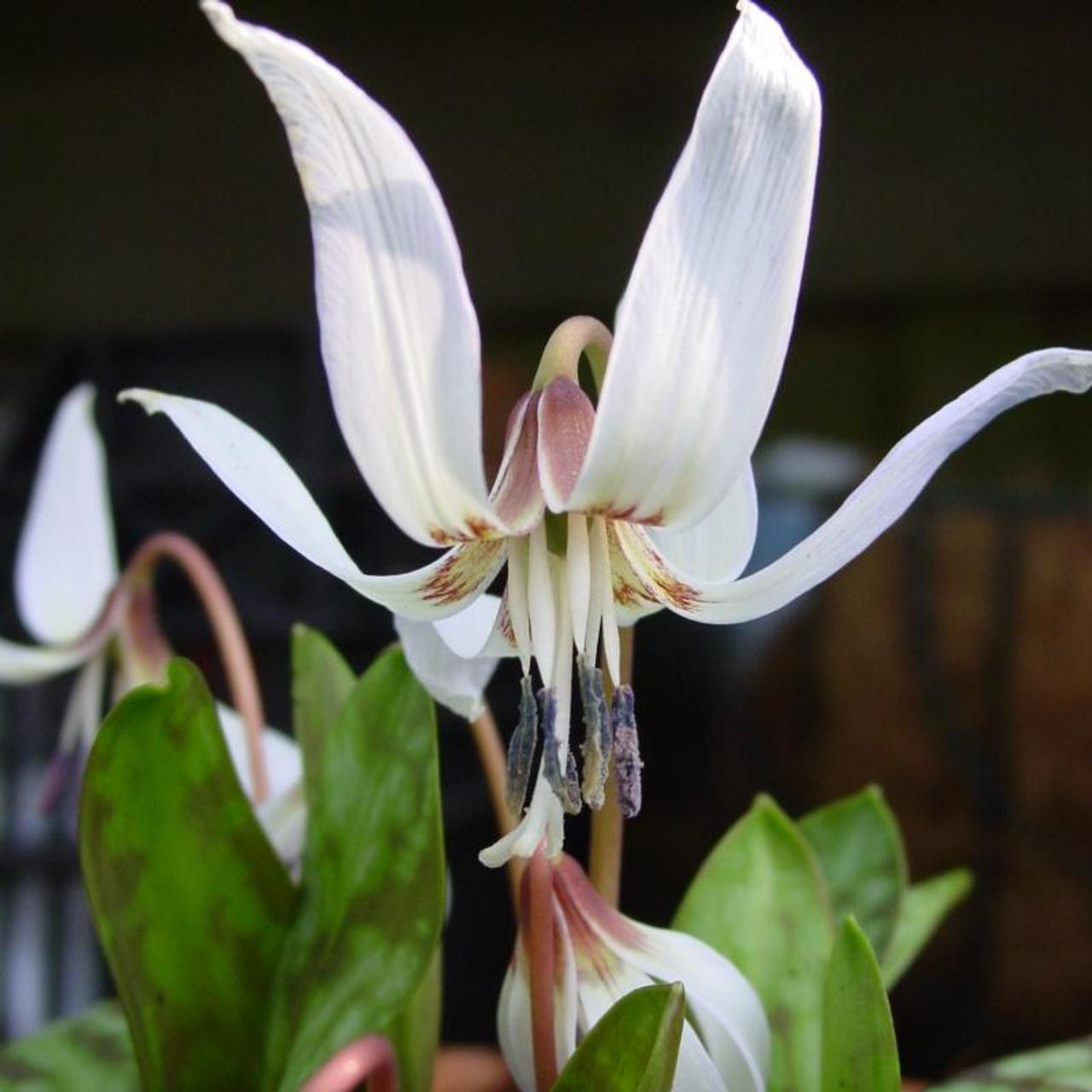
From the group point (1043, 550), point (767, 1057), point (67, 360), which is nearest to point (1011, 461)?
point (1043, 550)

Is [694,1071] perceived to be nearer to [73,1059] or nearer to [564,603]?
[564,603]

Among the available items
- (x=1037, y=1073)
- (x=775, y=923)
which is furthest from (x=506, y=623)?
(x=1037, y=1073)

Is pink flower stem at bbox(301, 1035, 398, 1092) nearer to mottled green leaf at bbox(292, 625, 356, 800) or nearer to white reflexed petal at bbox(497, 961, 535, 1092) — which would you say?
white reflexed petal at bbox(497, 961, 535, 1092)

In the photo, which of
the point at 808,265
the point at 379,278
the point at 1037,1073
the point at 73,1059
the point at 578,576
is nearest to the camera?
the point at 379,278

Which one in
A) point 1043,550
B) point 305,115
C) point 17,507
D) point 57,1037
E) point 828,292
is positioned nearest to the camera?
point 305,115

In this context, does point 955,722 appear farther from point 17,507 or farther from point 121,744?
point 121,744

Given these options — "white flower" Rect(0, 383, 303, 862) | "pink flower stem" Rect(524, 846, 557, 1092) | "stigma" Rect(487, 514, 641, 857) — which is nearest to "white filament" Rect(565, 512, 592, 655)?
"stigma" Rect(487, 514, 641, 857)

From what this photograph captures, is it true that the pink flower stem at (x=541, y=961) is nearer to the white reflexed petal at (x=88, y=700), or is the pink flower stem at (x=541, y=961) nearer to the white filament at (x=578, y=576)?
the white filament at (x=578, y=576)
